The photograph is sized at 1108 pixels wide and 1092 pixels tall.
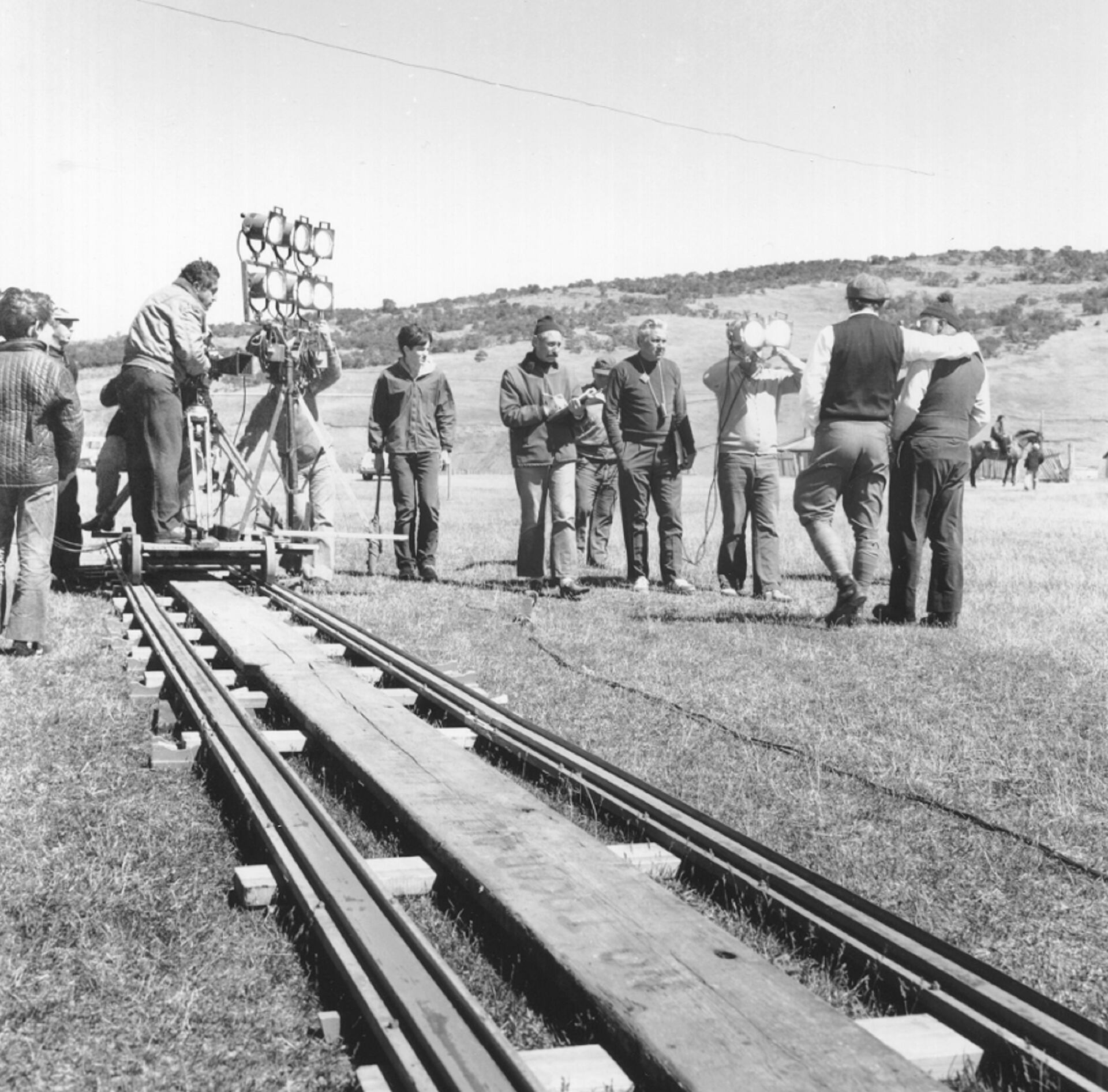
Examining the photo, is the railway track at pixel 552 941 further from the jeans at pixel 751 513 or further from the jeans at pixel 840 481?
the jeans at pixel 751 513

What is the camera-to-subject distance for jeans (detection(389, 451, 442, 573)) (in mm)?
11781

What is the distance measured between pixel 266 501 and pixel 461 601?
83.6 inches

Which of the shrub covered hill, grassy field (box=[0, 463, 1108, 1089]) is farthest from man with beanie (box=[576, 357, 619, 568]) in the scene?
the shrub covered hill

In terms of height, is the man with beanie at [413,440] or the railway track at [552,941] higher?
the man with beanie at [413,440]

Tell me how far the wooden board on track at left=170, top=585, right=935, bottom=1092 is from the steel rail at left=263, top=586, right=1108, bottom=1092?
27 cm

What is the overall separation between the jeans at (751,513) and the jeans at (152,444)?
433cm

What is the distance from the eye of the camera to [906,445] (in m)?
9.04

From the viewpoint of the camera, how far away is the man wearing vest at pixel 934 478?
896 cm

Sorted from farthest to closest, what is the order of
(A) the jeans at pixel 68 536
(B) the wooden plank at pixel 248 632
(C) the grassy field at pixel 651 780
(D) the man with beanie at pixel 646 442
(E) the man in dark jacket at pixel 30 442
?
(D) the man with beanie at pixel 646 442, (A) the jeans at pixel 68 536, (E) the man in dark jacket at pixel 30 442, (B) the wooden plank at pixel 248 632, (C) the grassy field at pixel 651 780

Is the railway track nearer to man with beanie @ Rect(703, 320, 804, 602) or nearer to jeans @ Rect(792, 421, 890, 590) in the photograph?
jeans @ Rect(792, 421, 890, 590)

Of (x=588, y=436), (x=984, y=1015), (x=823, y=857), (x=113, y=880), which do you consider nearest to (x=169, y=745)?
(x=113, y=880)

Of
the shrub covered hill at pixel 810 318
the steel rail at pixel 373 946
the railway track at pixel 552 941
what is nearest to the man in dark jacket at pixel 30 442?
the railway track at pixel 552 941

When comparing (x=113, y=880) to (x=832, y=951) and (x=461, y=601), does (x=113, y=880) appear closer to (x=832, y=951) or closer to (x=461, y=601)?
(x=832, y=951)

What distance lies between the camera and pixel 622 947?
3.24 metres
